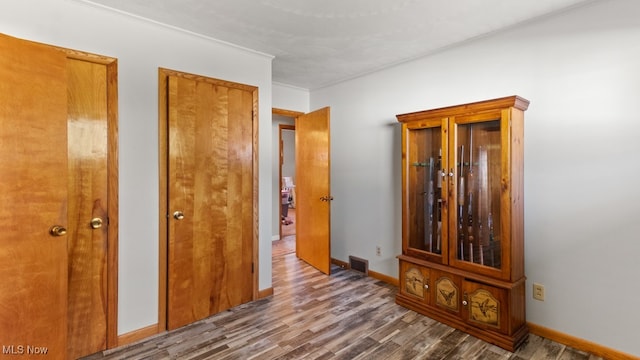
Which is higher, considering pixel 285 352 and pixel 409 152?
pixel 409 152

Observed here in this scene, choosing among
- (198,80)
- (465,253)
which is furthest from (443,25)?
(198,80)

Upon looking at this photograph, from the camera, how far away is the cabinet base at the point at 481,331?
7.25 ft

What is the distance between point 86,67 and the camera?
2.13 meters

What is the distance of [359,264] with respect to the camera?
3.86 meters

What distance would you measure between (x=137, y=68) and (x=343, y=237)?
294cm

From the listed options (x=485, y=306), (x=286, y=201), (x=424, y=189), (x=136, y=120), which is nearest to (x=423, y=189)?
(x=424, y=189)

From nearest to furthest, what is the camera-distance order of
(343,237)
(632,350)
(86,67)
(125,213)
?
(632,350)
(86,67)
(125,213)
(343,237)

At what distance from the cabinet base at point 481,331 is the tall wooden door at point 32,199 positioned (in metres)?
2.63

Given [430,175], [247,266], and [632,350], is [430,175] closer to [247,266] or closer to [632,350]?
[632,350]

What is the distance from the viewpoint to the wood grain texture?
2.08 m

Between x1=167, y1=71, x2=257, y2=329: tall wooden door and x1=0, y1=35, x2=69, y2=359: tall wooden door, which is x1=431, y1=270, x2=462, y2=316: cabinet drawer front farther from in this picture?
x1=0, y1=35, x2=69, y2=359: tall wooden door

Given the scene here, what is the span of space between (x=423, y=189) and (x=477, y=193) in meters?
0.50

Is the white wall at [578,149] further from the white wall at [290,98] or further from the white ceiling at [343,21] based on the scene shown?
the white wall at [290,98]

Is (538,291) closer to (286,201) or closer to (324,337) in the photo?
(324,337)
